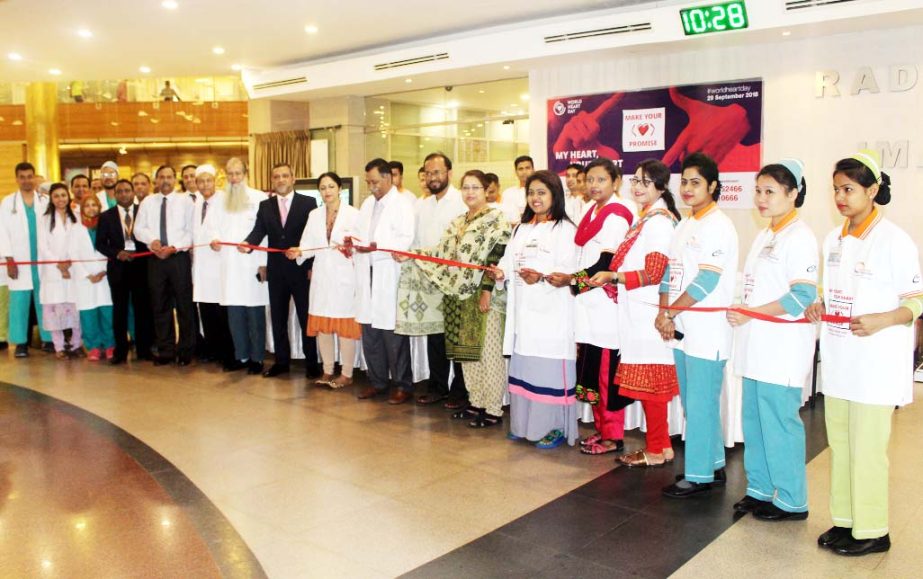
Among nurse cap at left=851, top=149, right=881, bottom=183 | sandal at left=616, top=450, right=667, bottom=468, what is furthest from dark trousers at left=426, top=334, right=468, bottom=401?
nurse cap at left=851, top=149, right=881, bottom=183

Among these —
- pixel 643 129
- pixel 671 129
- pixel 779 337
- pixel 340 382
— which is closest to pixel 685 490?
pixel 779 337

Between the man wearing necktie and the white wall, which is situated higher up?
the white wall

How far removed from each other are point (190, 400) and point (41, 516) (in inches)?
90.0

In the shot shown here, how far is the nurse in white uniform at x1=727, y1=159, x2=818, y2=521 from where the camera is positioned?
338cm

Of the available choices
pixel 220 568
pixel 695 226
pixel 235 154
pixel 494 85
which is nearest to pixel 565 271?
pixel 695 226

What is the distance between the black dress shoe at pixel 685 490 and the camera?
3911 millimetres

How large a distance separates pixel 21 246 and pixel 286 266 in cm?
334

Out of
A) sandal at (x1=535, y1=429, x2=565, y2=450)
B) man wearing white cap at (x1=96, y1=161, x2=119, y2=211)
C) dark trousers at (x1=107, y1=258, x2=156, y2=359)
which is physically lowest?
sandal at (x1=535, y1=429, x2=565, y2=450)

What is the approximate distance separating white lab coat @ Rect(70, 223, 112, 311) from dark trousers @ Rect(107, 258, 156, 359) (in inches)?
5.3

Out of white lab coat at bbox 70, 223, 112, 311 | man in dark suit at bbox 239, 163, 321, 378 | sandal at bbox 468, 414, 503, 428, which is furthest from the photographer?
white lab coat at bbox 70, 223, 112, 311

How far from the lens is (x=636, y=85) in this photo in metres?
9.12

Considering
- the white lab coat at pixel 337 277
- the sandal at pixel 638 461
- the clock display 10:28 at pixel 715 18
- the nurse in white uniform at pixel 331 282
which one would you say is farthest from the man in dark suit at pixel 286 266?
the clock display 10:28 at pixel 715 18

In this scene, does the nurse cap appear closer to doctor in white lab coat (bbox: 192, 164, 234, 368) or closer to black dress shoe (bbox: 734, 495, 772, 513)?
black dress shoe (bbox: 734, 495, 772, 513)

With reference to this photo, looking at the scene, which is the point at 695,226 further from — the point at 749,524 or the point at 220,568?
the point at 220,568
